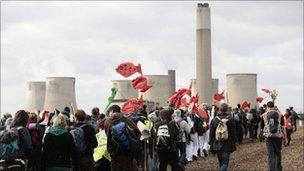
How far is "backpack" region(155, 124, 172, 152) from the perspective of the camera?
10.0 meters

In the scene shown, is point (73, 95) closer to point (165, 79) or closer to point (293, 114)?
point (165, 79)

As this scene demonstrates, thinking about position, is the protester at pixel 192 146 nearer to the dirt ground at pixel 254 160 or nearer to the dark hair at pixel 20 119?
the dirt ground at pixel 254 160

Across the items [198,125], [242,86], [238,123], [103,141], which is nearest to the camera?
[103,141]

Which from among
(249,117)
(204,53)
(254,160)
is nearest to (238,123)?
(254,160)

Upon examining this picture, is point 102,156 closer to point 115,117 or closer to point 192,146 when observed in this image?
point 115,117

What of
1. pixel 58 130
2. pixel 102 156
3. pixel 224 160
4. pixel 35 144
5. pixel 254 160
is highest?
pixel 58 130

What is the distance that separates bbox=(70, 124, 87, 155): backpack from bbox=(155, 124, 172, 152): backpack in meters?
2.37

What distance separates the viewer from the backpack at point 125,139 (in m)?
7.79

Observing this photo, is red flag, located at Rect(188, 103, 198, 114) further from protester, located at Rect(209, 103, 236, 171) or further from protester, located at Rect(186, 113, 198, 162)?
protester, located at Rect(209, 103, 236, 171)

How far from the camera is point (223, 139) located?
10.4 m

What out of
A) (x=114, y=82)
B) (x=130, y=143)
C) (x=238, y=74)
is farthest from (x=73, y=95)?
(x=130, y=143)

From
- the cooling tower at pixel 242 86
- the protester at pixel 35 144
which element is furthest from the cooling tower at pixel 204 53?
the protester at pixel 35 144

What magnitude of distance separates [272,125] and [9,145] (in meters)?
5.23

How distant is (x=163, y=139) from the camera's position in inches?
394
